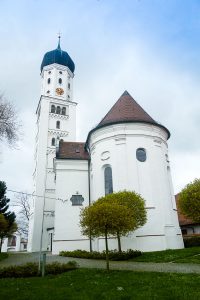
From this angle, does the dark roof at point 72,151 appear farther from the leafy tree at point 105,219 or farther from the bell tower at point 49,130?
the leafy tree at point 105,219

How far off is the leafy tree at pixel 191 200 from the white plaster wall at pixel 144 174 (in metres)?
3.18

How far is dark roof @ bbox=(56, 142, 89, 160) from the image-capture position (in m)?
31.8

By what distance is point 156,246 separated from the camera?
2330cm

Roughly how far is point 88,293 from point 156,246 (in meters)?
16.0

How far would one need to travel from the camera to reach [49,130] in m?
46.0

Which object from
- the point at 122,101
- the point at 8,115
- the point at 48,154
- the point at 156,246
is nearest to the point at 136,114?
the point at 122,101

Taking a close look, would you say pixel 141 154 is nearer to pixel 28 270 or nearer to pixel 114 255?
pixel 114 255

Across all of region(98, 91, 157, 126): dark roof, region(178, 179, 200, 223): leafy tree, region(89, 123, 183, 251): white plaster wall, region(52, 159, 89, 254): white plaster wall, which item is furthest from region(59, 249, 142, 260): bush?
region(98, 91, 157, 126): dark roof

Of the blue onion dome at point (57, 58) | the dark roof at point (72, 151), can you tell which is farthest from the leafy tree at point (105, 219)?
the blue onion dome at point (57, 58)

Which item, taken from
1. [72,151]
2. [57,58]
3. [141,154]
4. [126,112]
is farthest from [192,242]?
[57,58]

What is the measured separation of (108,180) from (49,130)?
844 inches

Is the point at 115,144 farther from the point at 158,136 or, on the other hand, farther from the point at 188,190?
the point at 188,190

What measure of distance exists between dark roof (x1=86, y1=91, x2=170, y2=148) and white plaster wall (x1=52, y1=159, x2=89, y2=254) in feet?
13.3

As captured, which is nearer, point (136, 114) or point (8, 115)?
point (8, 115)
